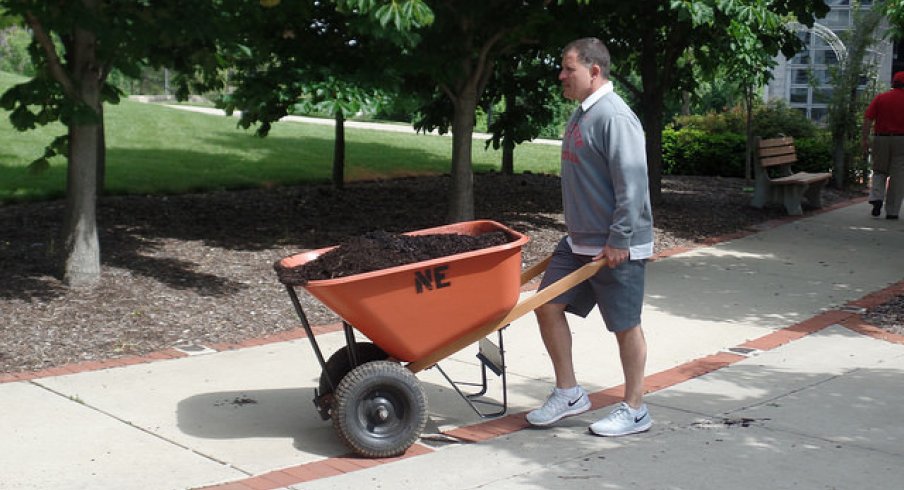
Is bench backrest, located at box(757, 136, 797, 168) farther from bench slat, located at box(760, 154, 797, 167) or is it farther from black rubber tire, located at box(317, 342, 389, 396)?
black rubber tire, located at box(317, 342, 389, 396)

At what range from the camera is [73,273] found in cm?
853

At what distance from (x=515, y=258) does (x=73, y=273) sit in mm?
4364

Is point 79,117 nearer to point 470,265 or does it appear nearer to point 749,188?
point 470,265

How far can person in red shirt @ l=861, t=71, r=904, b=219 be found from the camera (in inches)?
554

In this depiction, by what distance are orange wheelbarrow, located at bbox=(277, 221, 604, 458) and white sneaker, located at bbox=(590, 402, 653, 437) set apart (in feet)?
2.05

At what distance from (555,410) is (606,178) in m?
1.19

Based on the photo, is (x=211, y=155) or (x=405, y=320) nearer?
(x=405, y=320)

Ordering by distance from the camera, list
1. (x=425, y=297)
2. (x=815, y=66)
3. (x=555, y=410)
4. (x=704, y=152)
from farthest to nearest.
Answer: (x=815, y=66) → (x=704, y=152) → (x=555, y=410) → (x=425, y=297)

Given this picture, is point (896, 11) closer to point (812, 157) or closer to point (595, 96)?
point (595, 96)

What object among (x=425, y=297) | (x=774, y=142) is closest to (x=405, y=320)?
(x=425, y=297)

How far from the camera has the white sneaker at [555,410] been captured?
5746 millimetres

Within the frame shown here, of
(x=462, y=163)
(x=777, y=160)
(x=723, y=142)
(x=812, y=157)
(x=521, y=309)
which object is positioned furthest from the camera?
(x=723, y=142)

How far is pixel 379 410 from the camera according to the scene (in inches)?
209

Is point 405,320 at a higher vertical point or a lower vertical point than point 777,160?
lower
